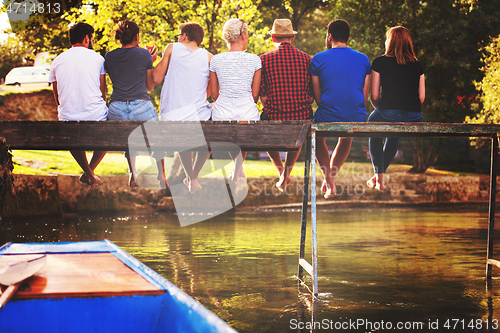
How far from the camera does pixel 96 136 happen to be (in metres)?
5.14

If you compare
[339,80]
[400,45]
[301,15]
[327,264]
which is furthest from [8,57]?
[400,45]

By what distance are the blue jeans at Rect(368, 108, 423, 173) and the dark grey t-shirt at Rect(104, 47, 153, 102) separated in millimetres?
2841

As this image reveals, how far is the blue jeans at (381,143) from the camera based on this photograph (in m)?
6.17

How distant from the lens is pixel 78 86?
232 inches

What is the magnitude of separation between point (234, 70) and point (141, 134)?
1.49 metres

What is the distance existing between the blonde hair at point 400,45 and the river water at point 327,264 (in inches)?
115

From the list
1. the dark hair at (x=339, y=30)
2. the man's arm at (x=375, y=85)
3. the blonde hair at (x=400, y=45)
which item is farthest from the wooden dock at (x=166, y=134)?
the dark hair at (x=339, y=30)

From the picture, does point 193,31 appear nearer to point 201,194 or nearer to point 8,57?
point 201,194

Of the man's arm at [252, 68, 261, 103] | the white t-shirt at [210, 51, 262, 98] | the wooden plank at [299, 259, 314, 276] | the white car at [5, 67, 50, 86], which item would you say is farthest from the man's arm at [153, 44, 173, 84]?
the white car at [5, 67, 50, 86]

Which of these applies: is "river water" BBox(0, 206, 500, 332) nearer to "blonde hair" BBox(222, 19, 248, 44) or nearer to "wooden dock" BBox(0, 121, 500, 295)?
"wooden dock" BBox(0, 121, 500, 295)

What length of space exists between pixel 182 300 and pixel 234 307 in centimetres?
268

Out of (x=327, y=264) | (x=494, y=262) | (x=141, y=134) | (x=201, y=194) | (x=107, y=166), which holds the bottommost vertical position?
(x=327, y=264)

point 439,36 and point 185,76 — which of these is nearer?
point 185,76

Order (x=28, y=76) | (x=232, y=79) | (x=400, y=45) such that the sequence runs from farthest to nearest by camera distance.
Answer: (x=28, y=76) < (x=400, y=45) < (x=232, y=79)
